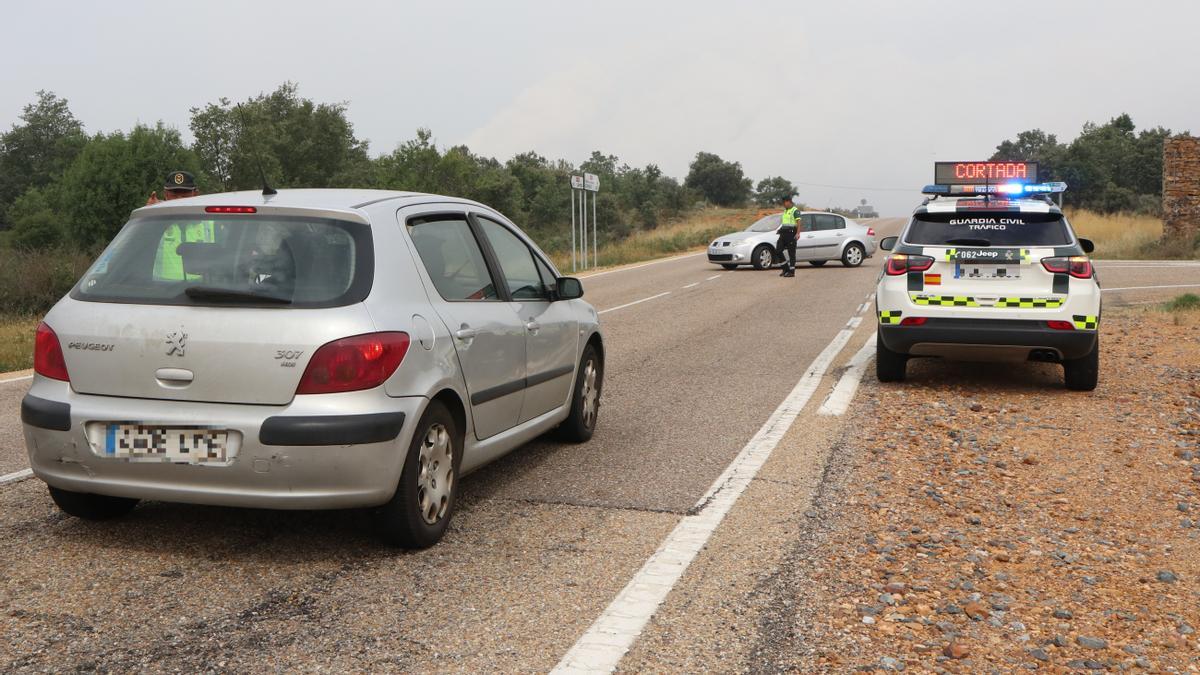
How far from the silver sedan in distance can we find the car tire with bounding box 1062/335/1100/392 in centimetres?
1944

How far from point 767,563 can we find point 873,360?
7.23 meters

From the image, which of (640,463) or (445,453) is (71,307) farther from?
(640,463)

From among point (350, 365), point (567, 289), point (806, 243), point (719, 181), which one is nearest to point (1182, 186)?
point (806, 243)

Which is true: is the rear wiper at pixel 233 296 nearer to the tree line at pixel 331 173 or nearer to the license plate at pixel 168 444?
the license plate at pixel 168 444

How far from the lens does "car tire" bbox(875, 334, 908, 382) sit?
32.3 ft

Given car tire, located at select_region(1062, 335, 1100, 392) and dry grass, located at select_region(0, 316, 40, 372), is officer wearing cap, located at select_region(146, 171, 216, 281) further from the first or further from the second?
dry grass, located at select_region(0, 316, 40, 372)

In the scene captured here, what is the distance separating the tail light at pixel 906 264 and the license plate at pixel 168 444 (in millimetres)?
6589

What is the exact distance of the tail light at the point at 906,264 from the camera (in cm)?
946

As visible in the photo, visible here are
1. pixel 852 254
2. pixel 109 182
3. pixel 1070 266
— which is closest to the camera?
pixel 1070 266

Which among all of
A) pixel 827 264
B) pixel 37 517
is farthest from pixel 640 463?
pixel 827 264

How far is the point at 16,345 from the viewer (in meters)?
13.4

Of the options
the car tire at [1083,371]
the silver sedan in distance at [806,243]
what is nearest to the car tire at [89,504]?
the car tire at [1083,371]

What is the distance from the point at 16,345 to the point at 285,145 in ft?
241

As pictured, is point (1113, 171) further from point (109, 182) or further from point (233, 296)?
point (233, 296)
